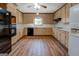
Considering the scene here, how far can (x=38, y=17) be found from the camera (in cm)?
207

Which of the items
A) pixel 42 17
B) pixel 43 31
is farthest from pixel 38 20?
pixel 43 31

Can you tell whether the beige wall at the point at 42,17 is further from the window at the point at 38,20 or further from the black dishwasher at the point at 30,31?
the black dishwasher at the point at 30,31

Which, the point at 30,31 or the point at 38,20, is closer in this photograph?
the point at 38,20

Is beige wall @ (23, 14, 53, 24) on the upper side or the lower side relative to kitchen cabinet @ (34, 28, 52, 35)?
upper

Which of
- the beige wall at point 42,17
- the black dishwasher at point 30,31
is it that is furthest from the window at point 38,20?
the black dishwasher at point 30,31

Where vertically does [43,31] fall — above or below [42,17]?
below

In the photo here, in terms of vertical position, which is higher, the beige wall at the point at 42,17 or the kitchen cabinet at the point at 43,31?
the beige wall at the point at 42,17

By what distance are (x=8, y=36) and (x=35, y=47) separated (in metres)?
0.86

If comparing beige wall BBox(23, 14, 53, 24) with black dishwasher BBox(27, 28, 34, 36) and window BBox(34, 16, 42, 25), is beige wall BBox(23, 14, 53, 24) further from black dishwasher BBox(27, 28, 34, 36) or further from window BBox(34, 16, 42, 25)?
black dishwasher BBox(27, 28, 34, 36)

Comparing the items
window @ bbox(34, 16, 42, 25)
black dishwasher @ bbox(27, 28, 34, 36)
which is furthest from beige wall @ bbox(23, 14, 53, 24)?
black dishwasher @ bbox(27, 28, 34, 36)

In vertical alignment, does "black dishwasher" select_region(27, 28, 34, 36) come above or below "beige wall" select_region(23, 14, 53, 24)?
below

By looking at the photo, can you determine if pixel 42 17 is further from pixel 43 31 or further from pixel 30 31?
pixel 30 31

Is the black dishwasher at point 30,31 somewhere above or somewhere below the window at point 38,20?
below

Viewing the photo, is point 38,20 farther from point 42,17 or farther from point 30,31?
point 30,31
